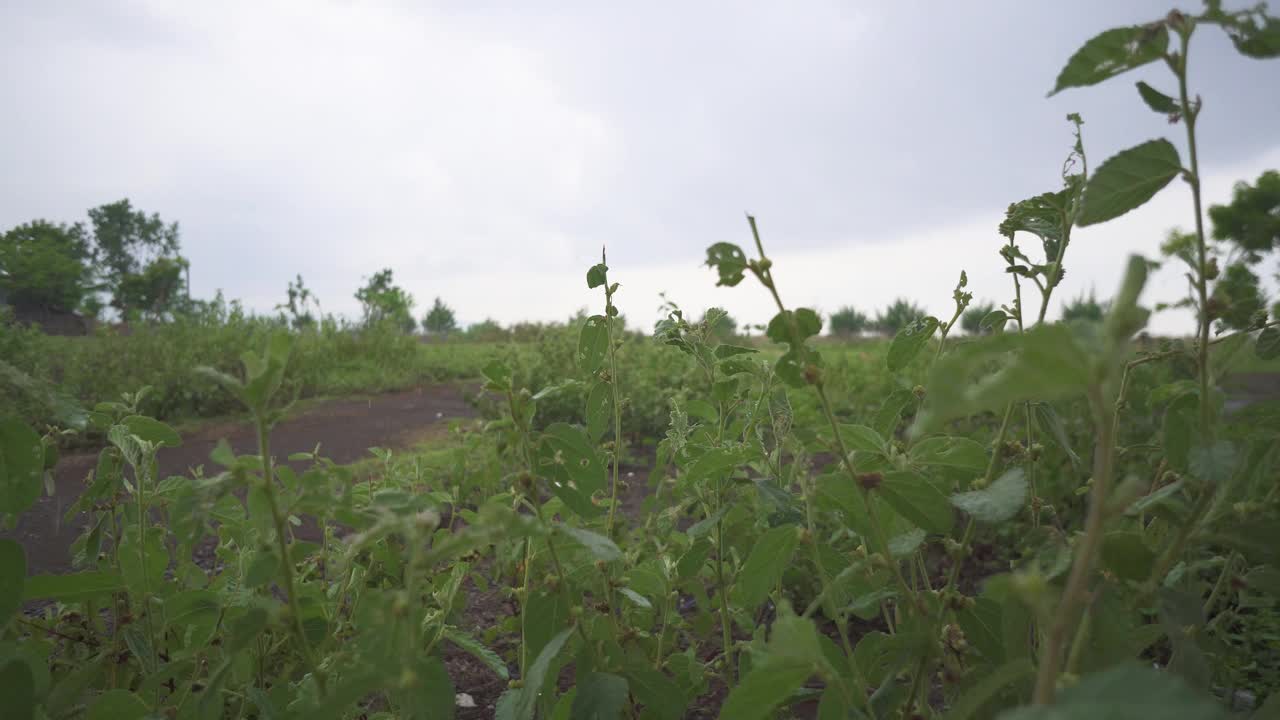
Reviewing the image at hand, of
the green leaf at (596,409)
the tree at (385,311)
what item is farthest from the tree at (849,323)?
the green leaf at (596,409)

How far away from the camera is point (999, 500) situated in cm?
70

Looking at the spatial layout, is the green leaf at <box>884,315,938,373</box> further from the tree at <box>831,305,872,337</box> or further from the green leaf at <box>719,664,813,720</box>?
the tree at <box>831,305,872,337</box>

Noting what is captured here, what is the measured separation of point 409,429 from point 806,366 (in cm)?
582

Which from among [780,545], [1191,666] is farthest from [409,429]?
[1191,666]

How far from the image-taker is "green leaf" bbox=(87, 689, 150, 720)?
0.89 meters

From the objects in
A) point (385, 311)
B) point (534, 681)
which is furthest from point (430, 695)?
point (385, 311)

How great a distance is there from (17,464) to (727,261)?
92 cm

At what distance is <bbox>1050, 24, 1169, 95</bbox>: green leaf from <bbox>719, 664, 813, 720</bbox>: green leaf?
2.12 feet

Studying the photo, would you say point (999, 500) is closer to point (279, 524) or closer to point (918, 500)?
point (918, 500)

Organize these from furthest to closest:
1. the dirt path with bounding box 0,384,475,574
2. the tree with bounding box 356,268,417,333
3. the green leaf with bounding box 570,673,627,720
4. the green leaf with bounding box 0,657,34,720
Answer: the tree with bounding box 356,268,417,333
the dirt path with bounding box 0,384,475,574
the green leaf with bounding box 570,673,627,720
the green leaf with bounding box 0,657,34,720

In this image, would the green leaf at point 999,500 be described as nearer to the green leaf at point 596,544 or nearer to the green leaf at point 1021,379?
the green leaf at point 1021,379

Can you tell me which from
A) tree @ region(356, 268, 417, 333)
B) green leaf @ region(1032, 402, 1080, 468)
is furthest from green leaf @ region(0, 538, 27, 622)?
tree @ region(356, 268, 417, 333)

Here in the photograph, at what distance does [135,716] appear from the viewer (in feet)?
2.95

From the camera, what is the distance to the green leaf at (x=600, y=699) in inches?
34.7
